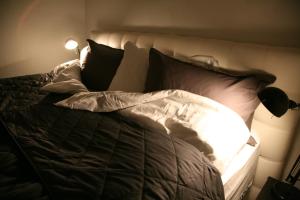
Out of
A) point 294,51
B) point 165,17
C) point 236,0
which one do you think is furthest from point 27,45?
point 294,51

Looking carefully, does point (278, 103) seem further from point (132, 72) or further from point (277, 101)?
point (132, 72)

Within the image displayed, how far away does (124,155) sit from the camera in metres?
0.87

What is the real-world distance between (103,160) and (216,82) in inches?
30.2

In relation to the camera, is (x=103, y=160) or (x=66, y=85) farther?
Answer: (x=66, y=85)

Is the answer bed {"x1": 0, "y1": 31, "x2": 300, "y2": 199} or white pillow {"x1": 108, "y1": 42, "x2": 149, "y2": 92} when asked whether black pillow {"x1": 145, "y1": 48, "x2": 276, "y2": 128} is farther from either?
white pillow {"x1": 108, "y1": 42, "x2": 149, "y2": 92}

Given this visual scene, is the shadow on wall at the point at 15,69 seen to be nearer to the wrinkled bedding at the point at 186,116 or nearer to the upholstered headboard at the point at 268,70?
the wrinkled bedding at the point at 186,116

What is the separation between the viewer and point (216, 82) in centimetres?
127

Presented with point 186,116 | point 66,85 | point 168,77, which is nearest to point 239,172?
point 186,116

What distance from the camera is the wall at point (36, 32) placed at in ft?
7.99

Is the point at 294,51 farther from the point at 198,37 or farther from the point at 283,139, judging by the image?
the point at 198,37

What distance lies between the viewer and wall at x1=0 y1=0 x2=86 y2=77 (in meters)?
2.44

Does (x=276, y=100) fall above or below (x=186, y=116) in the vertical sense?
above

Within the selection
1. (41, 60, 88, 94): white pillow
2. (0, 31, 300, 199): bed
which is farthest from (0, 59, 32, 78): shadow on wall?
(41, 60, 88, 94): white pillow

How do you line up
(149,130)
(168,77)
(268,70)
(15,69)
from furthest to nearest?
(15,69), (168,77), (268,70), (149,130)
